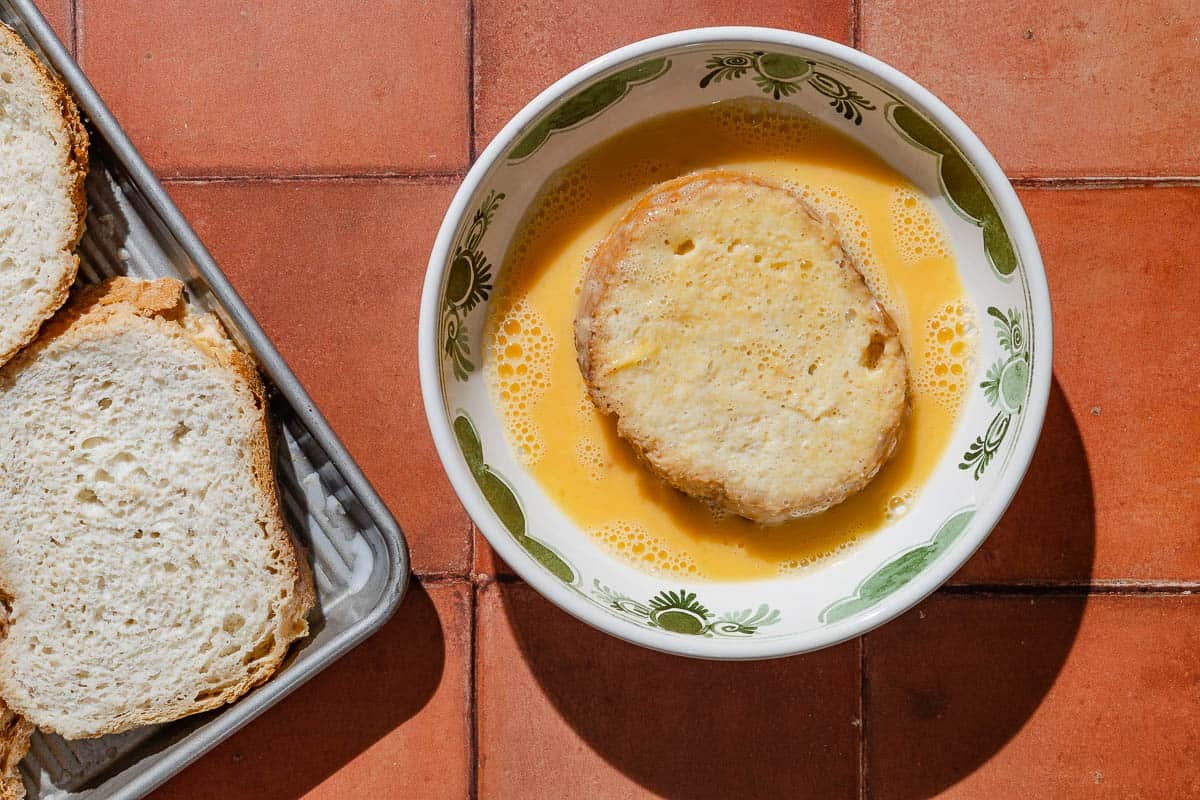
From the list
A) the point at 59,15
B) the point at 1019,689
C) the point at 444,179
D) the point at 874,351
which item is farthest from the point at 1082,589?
the point at 59,15

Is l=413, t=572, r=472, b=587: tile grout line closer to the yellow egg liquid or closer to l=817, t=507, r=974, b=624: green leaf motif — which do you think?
the yellow egg liquid

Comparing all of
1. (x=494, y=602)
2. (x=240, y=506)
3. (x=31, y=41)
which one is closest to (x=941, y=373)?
(x=494, y=602)

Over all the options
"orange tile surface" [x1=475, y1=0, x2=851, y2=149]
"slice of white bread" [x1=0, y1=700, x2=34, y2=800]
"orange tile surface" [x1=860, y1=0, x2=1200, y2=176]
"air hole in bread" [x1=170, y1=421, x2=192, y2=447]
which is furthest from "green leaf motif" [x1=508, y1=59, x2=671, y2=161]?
"slice of white bread" [x1=0, y1=700, x2=34, y2=800]

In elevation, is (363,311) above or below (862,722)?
above

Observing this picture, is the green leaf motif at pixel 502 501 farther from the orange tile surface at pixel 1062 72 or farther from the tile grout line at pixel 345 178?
the orange tile surface at pixel 1062 72

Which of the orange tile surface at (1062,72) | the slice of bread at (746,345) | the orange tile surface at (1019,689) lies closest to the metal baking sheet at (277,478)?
the slice of bread at (746,345)

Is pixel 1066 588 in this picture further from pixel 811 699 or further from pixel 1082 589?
pixel 811 699

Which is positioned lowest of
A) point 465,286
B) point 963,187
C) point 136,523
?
point 136,523

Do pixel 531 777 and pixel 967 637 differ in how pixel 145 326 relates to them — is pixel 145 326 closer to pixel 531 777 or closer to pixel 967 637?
pixel 531 777

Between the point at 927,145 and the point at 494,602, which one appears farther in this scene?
the point at 494,602
